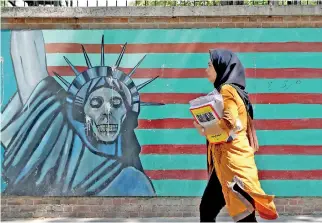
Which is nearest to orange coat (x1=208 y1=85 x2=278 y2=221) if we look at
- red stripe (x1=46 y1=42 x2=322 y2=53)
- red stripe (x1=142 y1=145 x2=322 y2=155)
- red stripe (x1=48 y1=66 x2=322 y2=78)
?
red stripe (x1=142 y1=145 x2=322 y2=155)

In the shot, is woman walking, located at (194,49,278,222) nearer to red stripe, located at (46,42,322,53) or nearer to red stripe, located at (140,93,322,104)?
red stripe, located at (140,93,322,104)

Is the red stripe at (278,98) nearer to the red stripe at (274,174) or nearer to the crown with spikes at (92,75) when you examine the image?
the crown with spikes at (92,75)

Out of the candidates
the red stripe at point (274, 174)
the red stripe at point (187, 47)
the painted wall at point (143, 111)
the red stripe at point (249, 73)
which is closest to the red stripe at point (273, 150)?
the painted wall at point (143, 111)

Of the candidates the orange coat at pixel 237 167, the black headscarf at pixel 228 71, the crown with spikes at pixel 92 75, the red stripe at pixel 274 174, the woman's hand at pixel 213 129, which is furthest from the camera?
the crown with spikes at pixel 92 75

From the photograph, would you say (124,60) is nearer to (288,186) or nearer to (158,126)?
(158,126)

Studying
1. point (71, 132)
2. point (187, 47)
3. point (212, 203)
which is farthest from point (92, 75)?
point (212, 203)

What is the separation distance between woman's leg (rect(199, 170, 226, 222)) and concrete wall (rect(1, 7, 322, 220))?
206 cm

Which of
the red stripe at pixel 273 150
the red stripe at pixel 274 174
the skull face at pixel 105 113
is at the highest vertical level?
the skull face at pixel 105 113

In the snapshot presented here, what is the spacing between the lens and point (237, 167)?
3969 mm

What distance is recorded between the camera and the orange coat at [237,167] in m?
3.91

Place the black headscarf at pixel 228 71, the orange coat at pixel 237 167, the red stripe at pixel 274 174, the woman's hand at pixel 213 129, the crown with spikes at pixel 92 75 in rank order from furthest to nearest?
the crown with spikes at pixel 92 75 → the red stripe at pixel 274 174 → the black headscarf at pixel 228 71 → the woman's hand at pixel 213 129 → the orange coat at pixel 237 167

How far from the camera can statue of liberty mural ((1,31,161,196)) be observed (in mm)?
6270

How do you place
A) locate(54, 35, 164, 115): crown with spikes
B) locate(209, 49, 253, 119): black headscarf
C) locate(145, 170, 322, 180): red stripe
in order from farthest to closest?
locate(54, 35, 164, 115): crown with spikes, locate(145, 170, 322, 180): red stripe, locate(209, 49, 253, 119): black headscarf

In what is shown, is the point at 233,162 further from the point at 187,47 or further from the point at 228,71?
the point at 187,47
